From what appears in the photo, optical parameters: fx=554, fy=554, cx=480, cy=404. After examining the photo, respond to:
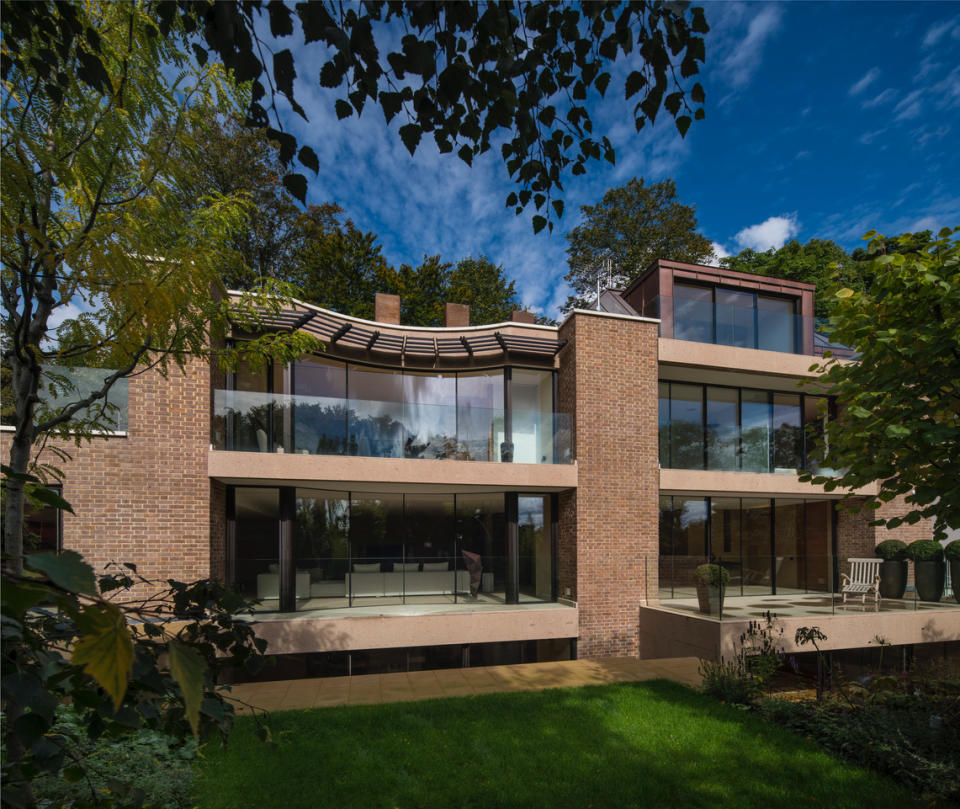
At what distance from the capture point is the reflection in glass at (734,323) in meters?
16.1

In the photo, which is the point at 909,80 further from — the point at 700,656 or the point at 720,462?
the point at 700,656

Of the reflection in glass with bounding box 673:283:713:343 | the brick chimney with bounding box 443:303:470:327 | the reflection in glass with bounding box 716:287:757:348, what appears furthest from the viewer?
the brick chimney with bounding box 443:303:470:327

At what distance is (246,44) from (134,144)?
6.68 ft

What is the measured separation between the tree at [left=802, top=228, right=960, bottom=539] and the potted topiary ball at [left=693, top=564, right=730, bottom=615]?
16.5 ft

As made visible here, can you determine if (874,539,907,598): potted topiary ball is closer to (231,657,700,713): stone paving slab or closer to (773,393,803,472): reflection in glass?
(773,393,803,472): reflection in glass

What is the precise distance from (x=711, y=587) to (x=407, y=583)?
23.2 ft

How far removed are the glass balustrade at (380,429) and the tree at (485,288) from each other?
18746mm

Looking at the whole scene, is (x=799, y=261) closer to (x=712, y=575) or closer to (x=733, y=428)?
(x=733, y=428)

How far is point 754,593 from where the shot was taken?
15602mm

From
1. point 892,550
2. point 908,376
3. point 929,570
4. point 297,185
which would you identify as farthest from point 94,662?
point 892,550

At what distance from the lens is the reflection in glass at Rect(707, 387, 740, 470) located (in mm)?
15625

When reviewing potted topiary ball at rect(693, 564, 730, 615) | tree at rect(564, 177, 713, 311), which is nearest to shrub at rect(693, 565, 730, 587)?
potted topiary ball at rect(693, 564, 730, 615)

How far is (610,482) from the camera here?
14367 millimetres

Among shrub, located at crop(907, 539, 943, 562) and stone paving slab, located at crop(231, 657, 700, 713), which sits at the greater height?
shrub, located at crop(907, 539, 943, 562)
